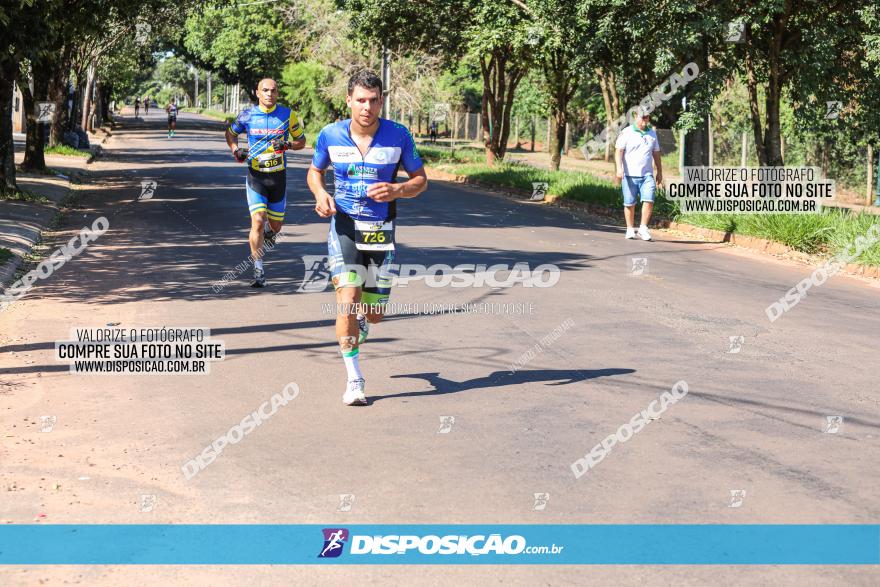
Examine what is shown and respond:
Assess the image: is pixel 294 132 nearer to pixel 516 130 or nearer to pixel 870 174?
pixel 870 174

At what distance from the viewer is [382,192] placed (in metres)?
7.20

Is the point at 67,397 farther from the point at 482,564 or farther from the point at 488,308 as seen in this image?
the point at 488,308

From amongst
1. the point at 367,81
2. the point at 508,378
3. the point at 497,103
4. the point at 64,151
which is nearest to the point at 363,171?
the point at 367,81

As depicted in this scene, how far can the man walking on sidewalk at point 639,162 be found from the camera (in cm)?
1695

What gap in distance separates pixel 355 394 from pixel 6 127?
15.3 m

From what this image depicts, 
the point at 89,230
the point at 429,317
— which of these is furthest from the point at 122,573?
the point at 89,230

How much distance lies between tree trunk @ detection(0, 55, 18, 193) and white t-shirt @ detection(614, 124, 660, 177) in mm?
10966

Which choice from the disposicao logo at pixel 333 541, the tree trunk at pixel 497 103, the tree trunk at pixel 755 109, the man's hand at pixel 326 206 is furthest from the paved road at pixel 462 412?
the tree trunk at pixel 497 103

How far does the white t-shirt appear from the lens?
55.6 feet

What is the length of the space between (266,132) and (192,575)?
8018 mm

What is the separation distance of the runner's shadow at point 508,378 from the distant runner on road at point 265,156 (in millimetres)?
4314

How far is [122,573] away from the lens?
462 centimetres

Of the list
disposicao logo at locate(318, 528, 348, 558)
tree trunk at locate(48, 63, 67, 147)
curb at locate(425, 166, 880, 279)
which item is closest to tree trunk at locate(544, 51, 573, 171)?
curb at locate(425, 166, 880, 279)

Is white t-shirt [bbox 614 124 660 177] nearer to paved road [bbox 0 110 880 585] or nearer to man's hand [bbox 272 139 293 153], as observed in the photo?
paved road [bbox 0 110 880 585]
